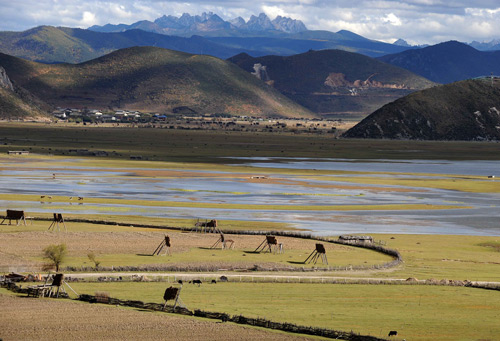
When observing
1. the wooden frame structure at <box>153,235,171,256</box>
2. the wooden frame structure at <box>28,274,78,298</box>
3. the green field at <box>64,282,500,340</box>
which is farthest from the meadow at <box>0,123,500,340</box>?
the wooden frame structure at <box>28,274,78,298</box>

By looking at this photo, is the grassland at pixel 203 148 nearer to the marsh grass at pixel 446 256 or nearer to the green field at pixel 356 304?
the marsh grass at pixel 446 256

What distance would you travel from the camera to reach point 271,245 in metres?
53.6

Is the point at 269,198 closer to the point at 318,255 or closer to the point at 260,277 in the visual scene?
the point at 318,255

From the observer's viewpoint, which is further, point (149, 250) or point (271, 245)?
point (271, 245)

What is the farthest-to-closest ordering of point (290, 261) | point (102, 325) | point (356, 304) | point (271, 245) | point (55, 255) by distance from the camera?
1. point (271, 245)
2. point (290, 261)
3. point (55, 255)
4. point (356, 304)
5. point (102, 325)

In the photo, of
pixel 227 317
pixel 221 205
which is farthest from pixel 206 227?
pixel 227 317

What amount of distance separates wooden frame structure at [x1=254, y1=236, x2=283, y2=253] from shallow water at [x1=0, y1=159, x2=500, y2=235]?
7.34 metres

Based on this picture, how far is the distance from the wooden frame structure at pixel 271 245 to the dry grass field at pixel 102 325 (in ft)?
56.8

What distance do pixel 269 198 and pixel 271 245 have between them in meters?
25.5

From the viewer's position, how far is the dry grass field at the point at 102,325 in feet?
104

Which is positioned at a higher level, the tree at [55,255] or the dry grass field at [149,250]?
the tree at [55,255]

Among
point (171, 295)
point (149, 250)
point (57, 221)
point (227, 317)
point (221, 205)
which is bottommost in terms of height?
point (221, 205)

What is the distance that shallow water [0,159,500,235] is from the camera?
65438mm

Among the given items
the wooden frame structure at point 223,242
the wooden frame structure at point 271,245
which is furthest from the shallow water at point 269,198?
the wooden frame structure at point 223,242
